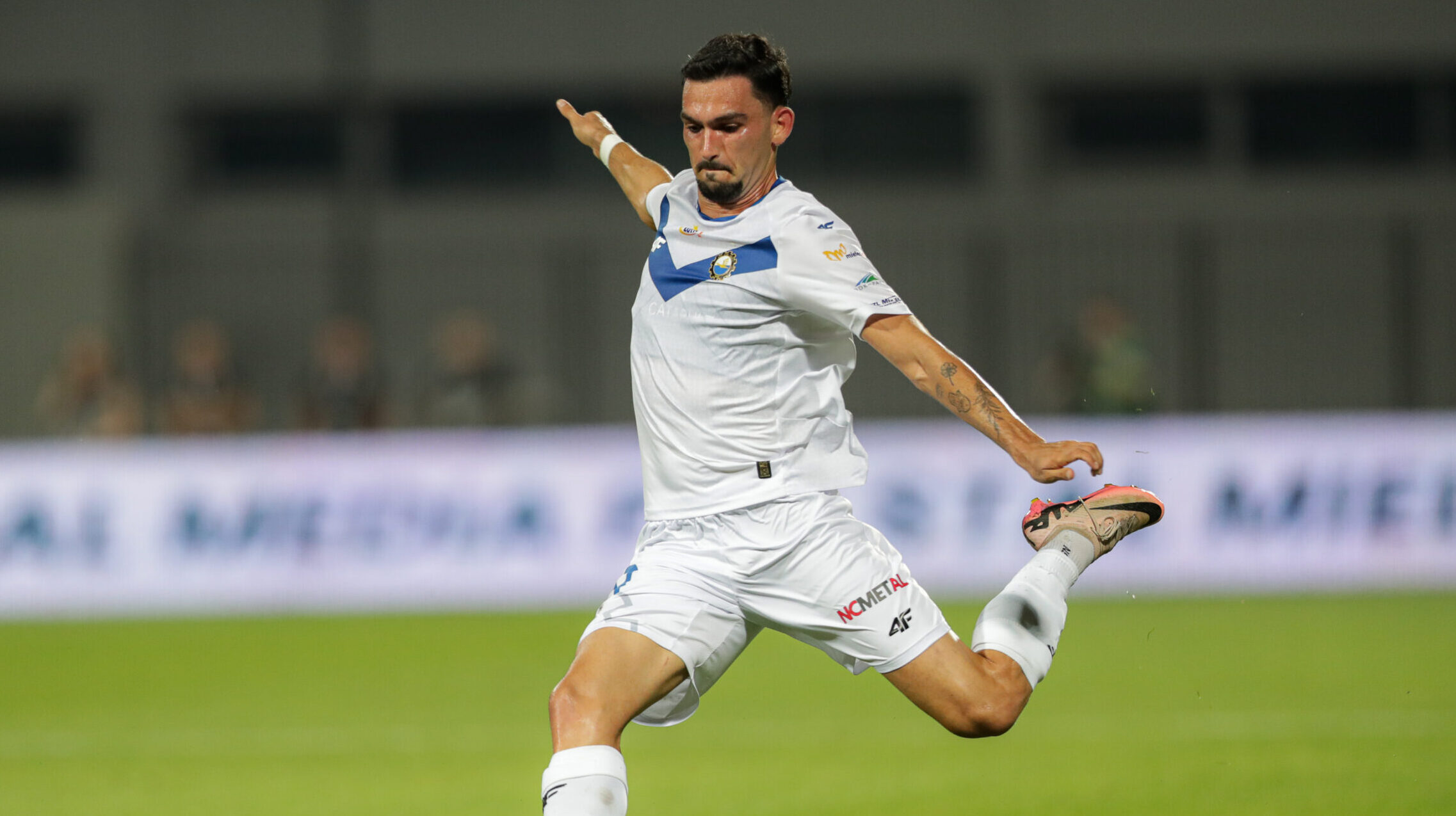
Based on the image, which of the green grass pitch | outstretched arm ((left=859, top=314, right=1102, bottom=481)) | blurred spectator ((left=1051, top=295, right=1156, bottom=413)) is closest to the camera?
outstretched arm ((left=859, top=314, right=1102, bottom=481))

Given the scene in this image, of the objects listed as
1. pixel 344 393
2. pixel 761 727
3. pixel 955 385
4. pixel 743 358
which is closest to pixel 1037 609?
pixel 955 385

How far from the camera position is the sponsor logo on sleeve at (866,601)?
4.68 meters

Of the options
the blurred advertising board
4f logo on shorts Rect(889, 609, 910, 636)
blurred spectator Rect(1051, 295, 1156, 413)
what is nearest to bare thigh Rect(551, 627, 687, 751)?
4f logo on shorts Rect(889, 609, 910, 636)

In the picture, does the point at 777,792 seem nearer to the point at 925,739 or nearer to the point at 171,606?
the point at 925,739

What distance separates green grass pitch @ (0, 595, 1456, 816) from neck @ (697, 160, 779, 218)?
2.57 metres

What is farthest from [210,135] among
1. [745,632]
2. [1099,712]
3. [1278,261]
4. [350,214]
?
[745,632]

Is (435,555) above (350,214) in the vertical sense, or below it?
below

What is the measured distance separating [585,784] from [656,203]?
184cm

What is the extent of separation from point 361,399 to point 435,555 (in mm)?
2823

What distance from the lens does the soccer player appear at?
458 centimetres

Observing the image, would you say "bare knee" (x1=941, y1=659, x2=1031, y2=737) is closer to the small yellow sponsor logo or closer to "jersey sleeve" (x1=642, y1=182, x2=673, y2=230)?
the small yellow sponsor logo

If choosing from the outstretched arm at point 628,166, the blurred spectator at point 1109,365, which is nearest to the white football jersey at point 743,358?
the outstretched arm at point 628,166

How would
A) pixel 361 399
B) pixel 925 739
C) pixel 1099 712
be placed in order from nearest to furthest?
1. pixel 925 739
2. pixel 1099 712
3. pixel 361 399

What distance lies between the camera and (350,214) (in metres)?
21.4
